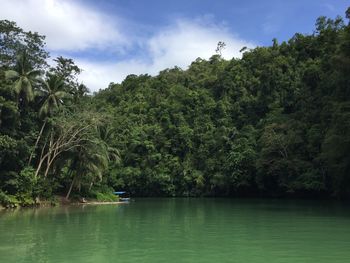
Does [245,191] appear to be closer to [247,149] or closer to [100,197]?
[247,149]

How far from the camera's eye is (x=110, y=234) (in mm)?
17391

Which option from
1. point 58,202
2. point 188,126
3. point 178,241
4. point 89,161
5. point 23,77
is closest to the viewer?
point 178,241

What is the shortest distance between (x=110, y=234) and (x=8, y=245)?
4.24 meters

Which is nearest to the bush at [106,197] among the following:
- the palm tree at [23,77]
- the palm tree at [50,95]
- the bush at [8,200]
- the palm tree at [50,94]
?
the palm tree at [50,95]

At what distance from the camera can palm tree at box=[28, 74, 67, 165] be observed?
3728 centimetres

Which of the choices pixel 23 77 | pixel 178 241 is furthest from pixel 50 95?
pixel 178 241

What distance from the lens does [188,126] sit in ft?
216

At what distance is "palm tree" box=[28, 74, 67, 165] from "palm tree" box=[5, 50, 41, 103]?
1.19m

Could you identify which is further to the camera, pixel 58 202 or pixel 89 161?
pixel 89 161

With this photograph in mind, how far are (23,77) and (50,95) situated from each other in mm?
3025

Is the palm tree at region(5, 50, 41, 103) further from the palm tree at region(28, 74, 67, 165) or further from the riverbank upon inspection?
the riverbank

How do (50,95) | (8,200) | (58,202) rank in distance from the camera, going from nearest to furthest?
(8,200), (50,95), (58,202)

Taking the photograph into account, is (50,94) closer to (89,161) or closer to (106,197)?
(89,161)

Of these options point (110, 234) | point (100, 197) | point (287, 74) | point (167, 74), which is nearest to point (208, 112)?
point (287, 74)
